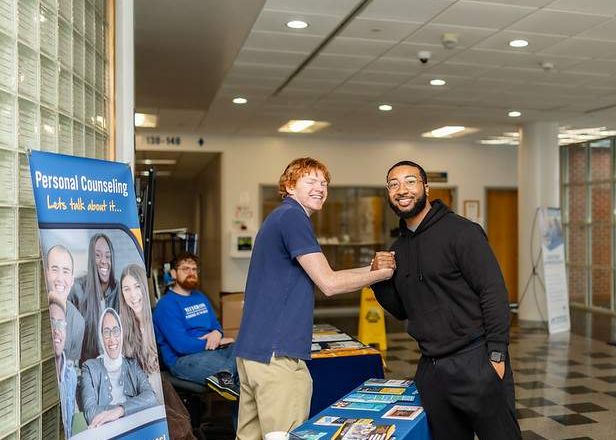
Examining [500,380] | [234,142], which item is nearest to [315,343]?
[500,380]

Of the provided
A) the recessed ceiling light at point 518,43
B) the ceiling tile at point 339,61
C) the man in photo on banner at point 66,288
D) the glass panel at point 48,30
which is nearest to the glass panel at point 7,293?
the man in photo on banner at point 66,288

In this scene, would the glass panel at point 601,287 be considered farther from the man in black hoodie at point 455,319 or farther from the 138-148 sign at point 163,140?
the man in black hoodie at point 455,319

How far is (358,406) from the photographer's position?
280cm

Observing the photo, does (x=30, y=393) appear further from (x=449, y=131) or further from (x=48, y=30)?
(x=449, y=131)

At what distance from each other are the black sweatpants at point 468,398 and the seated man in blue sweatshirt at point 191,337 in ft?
4.36

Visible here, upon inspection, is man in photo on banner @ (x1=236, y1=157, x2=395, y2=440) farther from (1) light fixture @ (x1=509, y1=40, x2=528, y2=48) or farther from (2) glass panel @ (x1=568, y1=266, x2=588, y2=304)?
(2) glass panel @ (x1=568, y1=266, x2=588, y2=304)

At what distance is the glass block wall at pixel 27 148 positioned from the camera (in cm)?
222

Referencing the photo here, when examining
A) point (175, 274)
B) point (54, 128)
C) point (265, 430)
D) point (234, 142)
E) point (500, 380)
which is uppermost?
point (234, 142)

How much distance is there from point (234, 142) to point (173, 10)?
6.19 metres

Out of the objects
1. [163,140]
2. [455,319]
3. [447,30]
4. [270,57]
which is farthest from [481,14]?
[163,140]

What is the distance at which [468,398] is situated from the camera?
103 inches

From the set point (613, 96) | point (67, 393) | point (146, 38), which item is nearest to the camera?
point (67, 393)

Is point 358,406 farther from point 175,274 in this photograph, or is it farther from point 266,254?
point 175,274

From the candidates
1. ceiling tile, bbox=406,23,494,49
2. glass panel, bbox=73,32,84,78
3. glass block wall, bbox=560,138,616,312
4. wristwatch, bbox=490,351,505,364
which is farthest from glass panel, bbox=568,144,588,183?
glass panel, bbox=73,32,84,78
